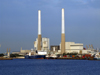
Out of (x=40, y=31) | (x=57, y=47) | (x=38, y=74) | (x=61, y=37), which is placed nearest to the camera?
(x=38, y=74)

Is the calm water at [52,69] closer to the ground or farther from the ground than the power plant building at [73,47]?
closer to the ground

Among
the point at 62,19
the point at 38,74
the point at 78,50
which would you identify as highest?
the point at 62,19

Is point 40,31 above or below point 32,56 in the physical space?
above

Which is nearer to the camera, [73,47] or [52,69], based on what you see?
[52,69]

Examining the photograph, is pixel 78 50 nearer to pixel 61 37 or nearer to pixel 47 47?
pixel 47 47

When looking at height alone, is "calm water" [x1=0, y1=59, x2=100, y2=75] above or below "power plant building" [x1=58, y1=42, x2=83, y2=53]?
below

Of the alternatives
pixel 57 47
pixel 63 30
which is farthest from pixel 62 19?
pixel 57 47

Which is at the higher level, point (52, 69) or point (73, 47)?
point (73, 47)

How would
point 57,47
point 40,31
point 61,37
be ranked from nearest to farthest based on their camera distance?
point 61,37 → point 40,31 → point 57,47

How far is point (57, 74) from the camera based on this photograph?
39594mm

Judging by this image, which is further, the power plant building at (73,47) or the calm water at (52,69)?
the power plant building at (73,47)

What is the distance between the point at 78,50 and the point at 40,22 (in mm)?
39288

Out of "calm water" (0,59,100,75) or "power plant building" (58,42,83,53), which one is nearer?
"calm water" (0,59,100,75)

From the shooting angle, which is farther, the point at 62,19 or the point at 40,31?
the point at 40,31
